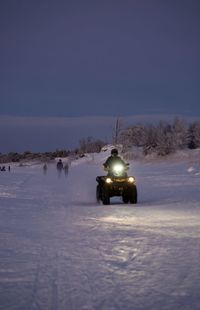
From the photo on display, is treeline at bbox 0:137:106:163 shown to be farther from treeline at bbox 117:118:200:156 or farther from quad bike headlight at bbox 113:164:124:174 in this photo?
quad bike headlight at bbox 113:164:124:174

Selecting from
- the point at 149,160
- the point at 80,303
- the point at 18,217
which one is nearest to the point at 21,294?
the point at 80,303

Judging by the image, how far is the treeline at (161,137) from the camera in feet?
A: 333

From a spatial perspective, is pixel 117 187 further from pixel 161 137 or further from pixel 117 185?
pixel 161 137

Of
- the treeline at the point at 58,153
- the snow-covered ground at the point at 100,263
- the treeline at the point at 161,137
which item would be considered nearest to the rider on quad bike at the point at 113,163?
the snow-covered ground at the point at 100,263

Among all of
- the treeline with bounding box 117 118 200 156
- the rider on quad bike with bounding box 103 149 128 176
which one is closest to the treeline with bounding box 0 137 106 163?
the treeline with bounding box 117 118 200 156

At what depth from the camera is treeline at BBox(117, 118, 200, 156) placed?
101581 millimetres

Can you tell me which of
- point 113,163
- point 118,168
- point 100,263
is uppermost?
point 113,163

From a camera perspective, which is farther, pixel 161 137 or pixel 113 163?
pixel 161 137

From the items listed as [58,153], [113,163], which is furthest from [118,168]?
[58,153]

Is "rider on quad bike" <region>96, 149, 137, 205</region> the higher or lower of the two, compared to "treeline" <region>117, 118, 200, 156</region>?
lower

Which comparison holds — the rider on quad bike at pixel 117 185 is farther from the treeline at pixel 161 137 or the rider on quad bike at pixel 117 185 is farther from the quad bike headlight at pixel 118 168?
the treeline at pixel 161 137

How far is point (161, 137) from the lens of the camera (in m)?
109

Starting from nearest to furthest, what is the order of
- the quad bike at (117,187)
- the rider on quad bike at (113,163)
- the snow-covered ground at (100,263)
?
the snow-covered ground at (100,263)
the quad bike at (117,187)
the rider on quad bike at (113,163)

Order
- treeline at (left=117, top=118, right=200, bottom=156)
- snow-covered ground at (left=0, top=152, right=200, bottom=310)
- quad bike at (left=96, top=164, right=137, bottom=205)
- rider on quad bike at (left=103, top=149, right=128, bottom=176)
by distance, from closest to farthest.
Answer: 1. snow-covered ground at (left=0, top=152, right=200, bottom=310)
2. quad bike at (left=96, top=164, right=137, bottom=205)
3. rider on quad bike at (left=103, top=149, right=128, bottom=176)
4. treeline at (left=117, top=118, right=200, bottom=156)
